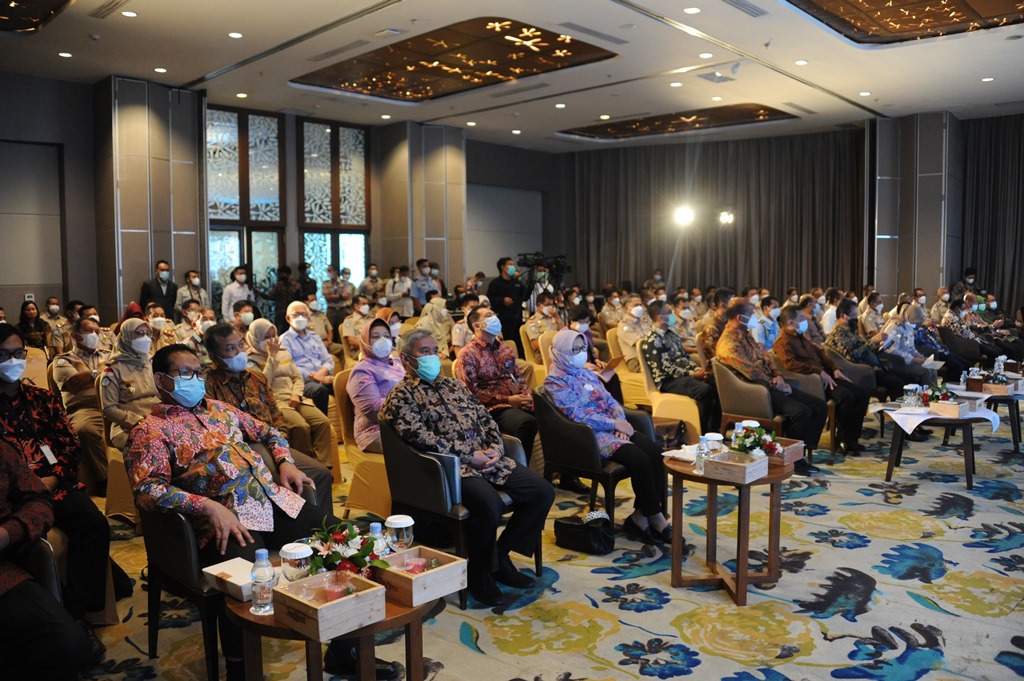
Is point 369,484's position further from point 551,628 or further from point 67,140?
point 67,140

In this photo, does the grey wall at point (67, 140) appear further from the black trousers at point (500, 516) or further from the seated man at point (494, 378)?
the black trousers at point (500, 516)

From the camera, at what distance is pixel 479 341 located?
591 centimetres

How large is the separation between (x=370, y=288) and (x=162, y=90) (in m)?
4.23

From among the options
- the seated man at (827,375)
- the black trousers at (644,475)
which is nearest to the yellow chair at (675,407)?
the seated man at (827,375)

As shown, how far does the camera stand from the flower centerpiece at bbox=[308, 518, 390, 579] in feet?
8.61

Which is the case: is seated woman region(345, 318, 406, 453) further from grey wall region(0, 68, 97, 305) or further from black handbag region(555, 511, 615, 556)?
grey wall region(0, 68, 97, 305)

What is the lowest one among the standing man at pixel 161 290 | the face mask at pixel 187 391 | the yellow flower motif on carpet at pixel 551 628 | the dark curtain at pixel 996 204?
the yellow flower motif on carpet at pixel 551 628

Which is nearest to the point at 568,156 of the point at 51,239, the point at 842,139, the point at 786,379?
the point at 842,139

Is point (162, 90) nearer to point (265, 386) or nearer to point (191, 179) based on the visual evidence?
point (191, 179)

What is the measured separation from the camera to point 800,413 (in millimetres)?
6438

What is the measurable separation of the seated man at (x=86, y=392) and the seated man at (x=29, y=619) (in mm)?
2552

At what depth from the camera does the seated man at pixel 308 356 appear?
6879mm

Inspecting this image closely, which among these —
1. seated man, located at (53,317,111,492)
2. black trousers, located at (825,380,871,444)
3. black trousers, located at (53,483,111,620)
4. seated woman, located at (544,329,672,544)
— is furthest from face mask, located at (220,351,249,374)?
black trousers, located at (825,380,871,444)

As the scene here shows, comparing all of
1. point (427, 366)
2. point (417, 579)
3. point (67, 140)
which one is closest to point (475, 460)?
point (427, 366)
